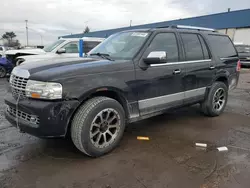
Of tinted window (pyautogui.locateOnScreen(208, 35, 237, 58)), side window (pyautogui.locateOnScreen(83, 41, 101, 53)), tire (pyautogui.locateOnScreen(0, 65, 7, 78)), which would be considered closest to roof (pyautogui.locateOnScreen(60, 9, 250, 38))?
side window (pyautogui.locateOnScreen(83, 41, 101, 53))

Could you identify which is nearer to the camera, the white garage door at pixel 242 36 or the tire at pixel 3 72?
the tire at pixel 3 72

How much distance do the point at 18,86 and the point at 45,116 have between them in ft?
2.29

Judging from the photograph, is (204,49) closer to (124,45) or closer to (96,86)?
(124,45)

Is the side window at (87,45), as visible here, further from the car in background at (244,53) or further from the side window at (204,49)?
the car in background at (244,53)

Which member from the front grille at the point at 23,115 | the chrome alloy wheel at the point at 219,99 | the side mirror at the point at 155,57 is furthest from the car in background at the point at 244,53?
the front grille at the point at 23,115

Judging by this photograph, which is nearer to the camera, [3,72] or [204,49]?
[204,49]

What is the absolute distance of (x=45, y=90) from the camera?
8.97 ft

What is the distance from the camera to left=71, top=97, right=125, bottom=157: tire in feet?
9.55

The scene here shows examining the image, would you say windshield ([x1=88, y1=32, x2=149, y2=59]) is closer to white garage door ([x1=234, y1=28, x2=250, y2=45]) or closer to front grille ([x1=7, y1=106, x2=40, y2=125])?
front grille ([x1=7, y1=106, x2=40, y2=125])

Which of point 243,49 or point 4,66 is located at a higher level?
point 243,49

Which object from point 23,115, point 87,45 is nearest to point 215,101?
point 23,115

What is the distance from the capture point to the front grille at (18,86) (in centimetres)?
296

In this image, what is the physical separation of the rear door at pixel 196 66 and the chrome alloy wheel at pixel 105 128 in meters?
1.71

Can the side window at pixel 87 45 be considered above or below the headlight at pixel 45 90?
above
